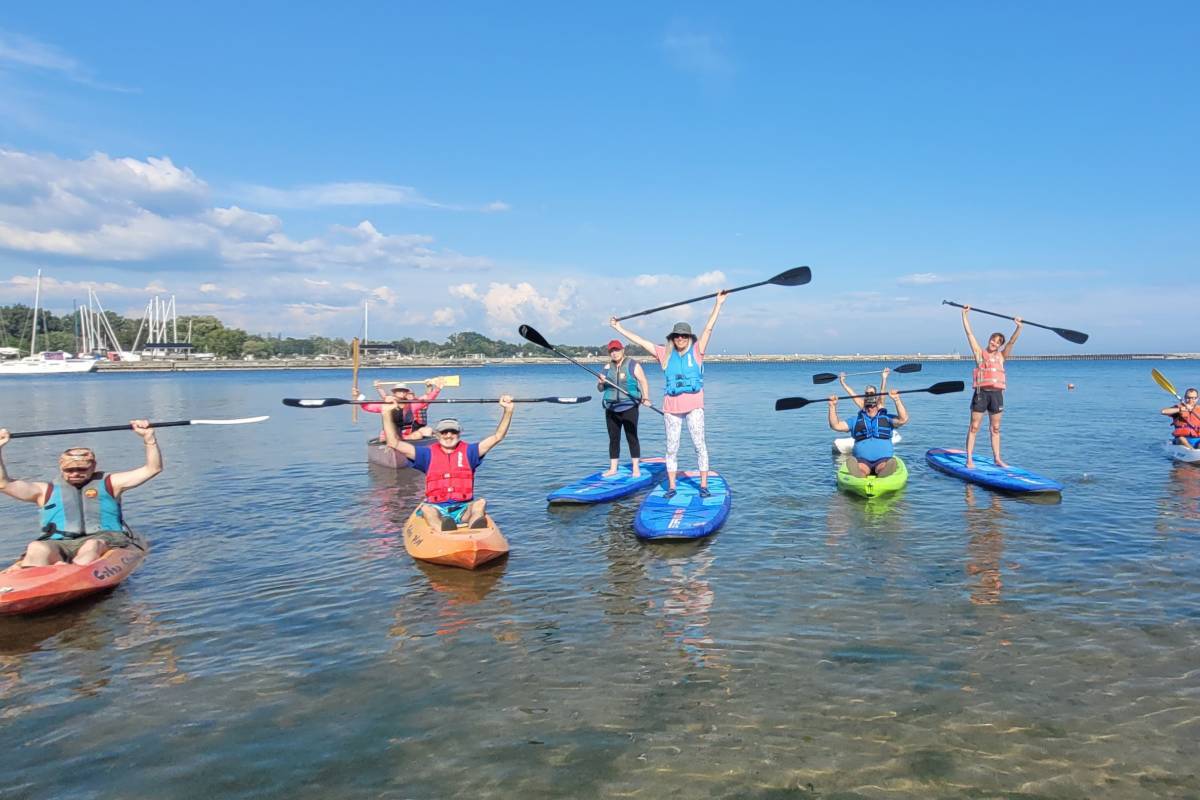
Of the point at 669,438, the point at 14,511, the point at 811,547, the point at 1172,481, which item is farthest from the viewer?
the point at 1172,481

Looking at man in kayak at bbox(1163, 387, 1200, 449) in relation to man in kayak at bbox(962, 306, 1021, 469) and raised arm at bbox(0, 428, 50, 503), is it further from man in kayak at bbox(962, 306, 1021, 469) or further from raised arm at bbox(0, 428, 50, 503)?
raised arm at bbox(0, 428, 50, 503)

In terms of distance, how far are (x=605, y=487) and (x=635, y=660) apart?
607 cm

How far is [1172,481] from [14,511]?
2090 cm

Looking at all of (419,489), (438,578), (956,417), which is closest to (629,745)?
(438,578)

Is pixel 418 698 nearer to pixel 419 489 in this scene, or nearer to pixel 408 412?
pixel 419 489

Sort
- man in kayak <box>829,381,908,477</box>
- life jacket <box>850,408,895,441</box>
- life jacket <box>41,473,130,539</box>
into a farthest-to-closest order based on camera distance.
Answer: life jacket <box>850,408,895,441</box> → man in kayak <box>829,381,908,477</box> → life jacket <box>41,473,130,539</box>

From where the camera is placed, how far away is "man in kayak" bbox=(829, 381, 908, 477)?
12250 mm

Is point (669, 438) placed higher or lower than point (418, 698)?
higher

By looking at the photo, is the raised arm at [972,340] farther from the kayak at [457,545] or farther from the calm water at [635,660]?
the kayak at [457,545]

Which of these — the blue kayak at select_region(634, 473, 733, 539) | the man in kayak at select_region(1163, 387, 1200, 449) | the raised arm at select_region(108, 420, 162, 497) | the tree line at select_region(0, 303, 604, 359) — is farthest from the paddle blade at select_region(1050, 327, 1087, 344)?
the tree line at select_region(0, 303, 604, 359)

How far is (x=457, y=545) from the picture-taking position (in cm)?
795

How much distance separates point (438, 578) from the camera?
7.98 m

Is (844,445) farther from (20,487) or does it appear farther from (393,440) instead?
(20,487)

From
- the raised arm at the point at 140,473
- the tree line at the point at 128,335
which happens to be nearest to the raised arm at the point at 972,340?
the raised arm at the point at 140,473
